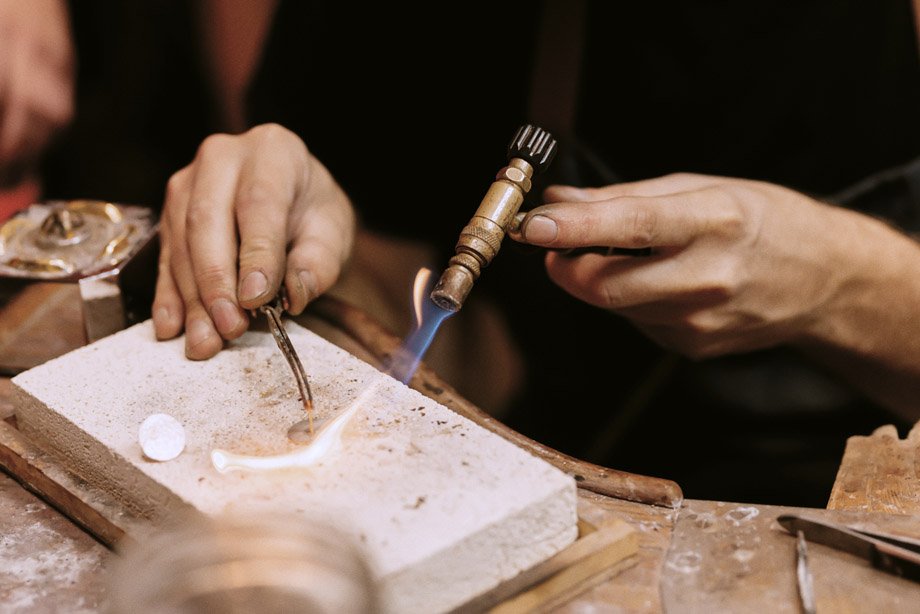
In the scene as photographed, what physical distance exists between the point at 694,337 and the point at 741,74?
0.79m

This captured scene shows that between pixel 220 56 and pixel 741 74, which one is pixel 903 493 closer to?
pixel 741 74

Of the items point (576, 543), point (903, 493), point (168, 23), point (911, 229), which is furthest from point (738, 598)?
point (168, 23)

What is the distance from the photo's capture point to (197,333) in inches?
52.1

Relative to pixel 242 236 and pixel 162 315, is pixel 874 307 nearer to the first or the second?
pixel 242 236

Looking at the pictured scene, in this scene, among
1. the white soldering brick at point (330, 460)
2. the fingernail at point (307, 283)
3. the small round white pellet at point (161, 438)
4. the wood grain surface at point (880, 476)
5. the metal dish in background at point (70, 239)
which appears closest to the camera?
the white soldering brick at point (330, 460)

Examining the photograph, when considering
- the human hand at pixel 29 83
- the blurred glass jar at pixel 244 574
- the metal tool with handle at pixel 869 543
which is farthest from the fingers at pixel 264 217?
the human hand at pixel 29 83

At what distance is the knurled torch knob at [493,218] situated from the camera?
44.8 inches

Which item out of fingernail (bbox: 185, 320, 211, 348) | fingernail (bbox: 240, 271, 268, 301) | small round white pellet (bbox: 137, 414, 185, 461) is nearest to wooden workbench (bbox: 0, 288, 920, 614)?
small round white pellet (bbox: 137, 414, 185, 461)

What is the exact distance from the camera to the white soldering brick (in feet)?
3.25

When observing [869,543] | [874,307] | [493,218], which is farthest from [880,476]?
[493,218]

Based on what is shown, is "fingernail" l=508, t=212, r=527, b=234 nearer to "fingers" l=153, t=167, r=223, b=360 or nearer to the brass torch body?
the brass torch body

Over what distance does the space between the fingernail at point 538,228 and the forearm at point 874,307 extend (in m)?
0.71

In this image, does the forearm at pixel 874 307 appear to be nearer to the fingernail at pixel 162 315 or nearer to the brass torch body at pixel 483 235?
the brass torch body at pixel 483 235

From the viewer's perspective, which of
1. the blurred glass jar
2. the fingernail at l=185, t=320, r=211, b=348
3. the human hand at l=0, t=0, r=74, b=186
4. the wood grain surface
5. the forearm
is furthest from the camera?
the human hand at l=0, t=0, r=74, b=186
